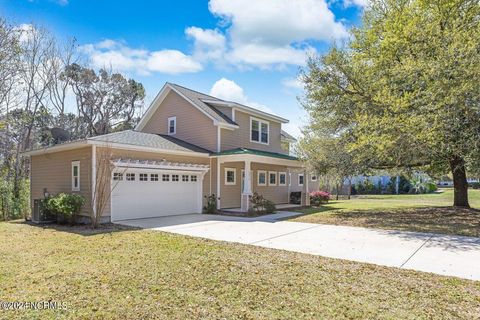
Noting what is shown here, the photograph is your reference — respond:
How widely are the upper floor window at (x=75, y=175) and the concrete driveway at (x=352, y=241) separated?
103 inches

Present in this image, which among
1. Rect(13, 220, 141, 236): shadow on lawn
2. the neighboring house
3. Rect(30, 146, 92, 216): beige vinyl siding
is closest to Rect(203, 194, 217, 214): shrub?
the neighboring house

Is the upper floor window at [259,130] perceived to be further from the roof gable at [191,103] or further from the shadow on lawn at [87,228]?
the shadow on lawn at [87,228]

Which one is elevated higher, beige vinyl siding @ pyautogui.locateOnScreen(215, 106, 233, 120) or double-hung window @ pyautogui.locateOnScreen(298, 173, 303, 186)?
beige vinyl siding @ pyautogui.locateOnScreen(215, 106, 233, 120)

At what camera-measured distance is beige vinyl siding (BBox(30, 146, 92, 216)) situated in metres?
12.7

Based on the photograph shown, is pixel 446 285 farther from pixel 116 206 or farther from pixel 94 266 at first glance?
pixel 116 206

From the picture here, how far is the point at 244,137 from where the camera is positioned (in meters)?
19.4

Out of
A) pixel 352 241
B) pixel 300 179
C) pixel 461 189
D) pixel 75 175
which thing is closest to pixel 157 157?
pixel 75 175

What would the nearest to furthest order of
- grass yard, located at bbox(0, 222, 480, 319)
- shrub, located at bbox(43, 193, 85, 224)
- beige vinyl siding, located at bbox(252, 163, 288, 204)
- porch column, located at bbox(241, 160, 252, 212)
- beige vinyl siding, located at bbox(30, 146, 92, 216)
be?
1. grass yard, located at bbox(0, 222, 480, 319)
2. shrub, located at bbox(43, 193, 85, 224)
3. beige vinyl siding, located at bbox(30, 146, 92, 216)
4. porch column, located at bbox(241, 160, 252, 212)
5. beige vinyl siding, located at bbox(252, 163, 288, 204)

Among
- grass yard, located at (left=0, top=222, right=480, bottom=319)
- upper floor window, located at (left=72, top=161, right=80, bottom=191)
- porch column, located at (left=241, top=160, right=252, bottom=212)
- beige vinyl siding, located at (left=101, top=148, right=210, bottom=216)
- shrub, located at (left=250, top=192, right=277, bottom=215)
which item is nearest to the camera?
grass yard, located at (left=0, top=222, right=480, bottom=319)

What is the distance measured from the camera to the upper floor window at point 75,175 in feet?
43.5

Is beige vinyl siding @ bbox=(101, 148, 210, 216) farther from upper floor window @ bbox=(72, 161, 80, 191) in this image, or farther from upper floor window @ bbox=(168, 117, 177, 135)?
upper floor window @ bbox=(168, 117, 177, 135)

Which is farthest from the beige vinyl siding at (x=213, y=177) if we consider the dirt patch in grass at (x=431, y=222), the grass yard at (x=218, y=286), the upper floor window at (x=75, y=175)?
the grass yard at (x=218, y=286)

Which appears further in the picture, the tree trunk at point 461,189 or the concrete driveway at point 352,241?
the tree trunk at point 461,189

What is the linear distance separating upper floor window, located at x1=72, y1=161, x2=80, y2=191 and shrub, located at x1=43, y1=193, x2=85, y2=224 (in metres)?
1.15
